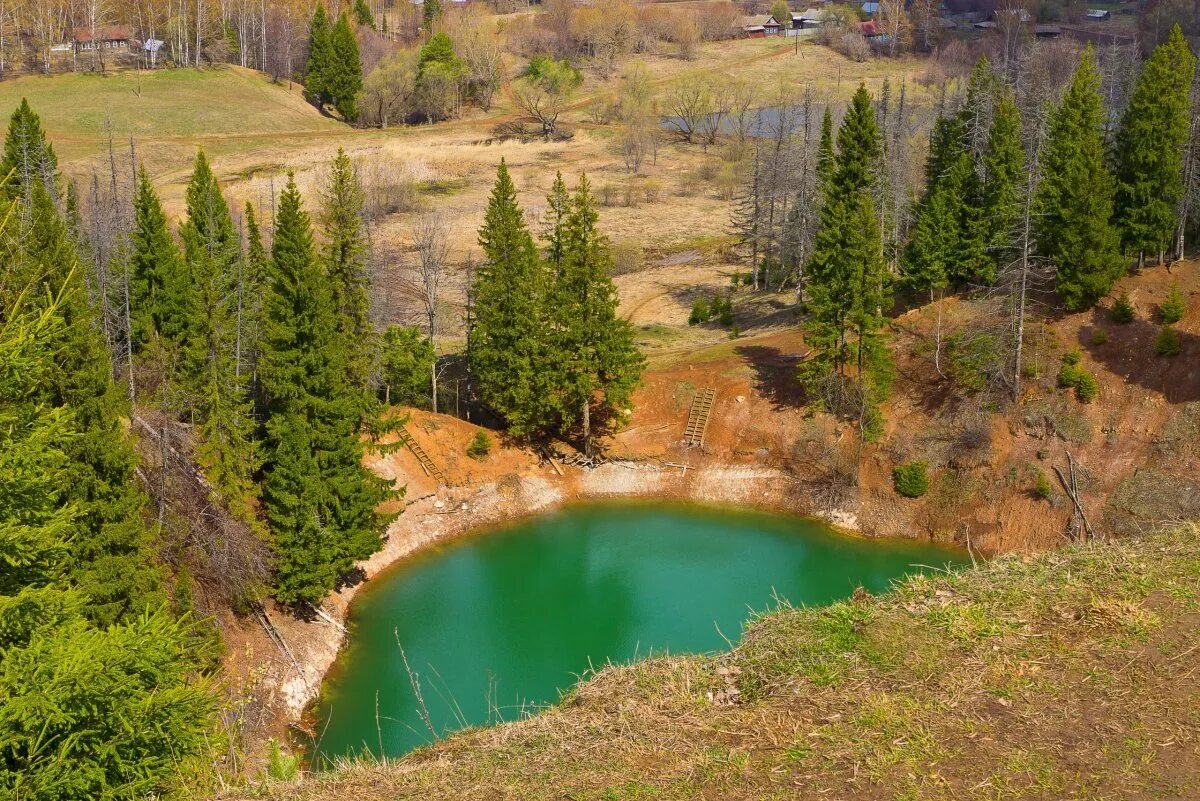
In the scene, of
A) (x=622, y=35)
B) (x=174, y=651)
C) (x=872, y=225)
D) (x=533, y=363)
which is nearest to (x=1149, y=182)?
(x=872, y=225)

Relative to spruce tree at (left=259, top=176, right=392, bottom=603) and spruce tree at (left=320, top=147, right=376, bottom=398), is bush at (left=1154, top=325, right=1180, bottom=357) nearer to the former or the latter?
spruce tree at (left=320, top=147, right=376, bottom=398)

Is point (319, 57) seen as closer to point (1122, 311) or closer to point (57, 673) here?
point (1122, 311)

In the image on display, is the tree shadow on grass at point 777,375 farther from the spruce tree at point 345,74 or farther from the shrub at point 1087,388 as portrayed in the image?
the spruce tree at point 345,74

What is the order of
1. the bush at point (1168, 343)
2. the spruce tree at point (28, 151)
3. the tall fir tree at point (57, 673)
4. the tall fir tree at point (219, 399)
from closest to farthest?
the tall fir tree at point (57, 673) → the tall fir tree at point (219, 399) → the bush at point (1168, 343) → the spruce tree at point (28, 151)

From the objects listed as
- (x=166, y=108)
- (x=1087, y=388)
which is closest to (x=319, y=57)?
(x=166, y=108)

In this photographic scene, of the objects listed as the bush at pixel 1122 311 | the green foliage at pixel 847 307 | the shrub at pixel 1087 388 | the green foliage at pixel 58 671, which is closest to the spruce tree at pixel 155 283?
the green foliage at pixel 847 307

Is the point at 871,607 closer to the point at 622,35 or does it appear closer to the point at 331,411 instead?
the point at 331,411
